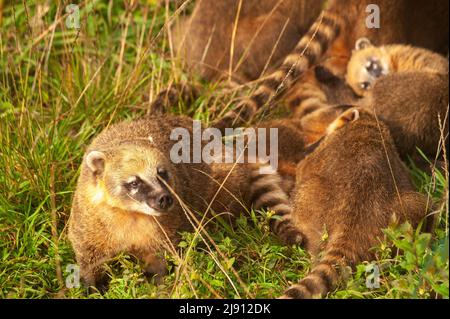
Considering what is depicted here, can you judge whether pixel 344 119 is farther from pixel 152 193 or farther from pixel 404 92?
pixel 152 193

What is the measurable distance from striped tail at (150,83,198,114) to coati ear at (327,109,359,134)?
1.53m

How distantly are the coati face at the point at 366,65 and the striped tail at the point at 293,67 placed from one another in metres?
0.29

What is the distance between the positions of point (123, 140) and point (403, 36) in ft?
12.4

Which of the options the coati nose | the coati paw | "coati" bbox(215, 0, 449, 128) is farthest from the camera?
"coati" bbox(215, 0, 449, 128)

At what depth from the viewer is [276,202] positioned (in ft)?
22.1

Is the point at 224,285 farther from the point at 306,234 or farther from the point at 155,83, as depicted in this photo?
the point at 155,83

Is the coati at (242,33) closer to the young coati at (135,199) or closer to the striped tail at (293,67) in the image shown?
the striped tail at (293,67)

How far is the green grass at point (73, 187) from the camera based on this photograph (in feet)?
18.6

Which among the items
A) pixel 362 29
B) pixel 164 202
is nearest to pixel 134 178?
pixel 164 202

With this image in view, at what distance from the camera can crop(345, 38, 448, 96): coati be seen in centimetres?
842

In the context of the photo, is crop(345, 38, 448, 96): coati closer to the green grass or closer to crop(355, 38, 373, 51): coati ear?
crop(355, 38, 373, 51): coati ear

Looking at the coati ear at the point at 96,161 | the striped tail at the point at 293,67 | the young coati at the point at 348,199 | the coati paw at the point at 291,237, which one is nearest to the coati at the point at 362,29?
the striped tail at the point at 293,67

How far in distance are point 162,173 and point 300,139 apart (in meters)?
1.91

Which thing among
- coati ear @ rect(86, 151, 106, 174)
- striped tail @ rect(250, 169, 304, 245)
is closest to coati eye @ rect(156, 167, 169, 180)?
coati ear @ rect(86, 151, 106, 174)
